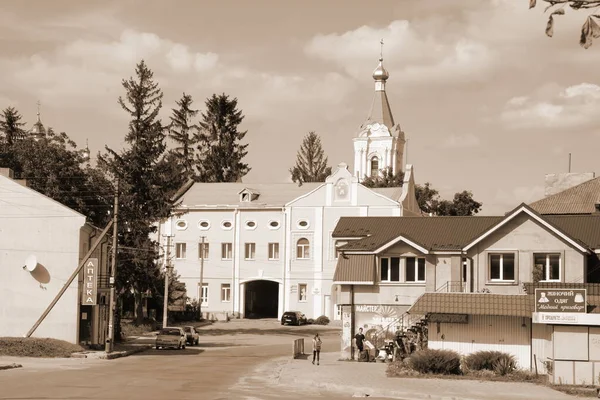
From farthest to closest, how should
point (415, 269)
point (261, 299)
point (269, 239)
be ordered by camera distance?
1. point (261, 299)
2. point (269, 239)
3. point (415, 269)

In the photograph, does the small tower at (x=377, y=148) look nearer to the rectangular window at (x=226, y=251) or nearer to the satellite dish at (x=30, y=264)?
the rectangular window at (x=226, y=251)

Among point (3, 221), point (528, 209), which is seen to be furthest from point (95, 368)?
point (528, 209)

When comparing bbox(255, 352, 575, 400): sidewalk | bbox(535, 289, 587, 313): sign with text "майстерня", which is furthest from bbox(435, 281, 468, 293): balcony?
bbox(535, 289, 587, 313): sign with text "майстерня"

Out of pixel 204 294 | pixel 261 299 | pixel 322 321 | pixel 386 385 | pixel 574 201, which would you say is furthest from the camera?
pixel 261 299

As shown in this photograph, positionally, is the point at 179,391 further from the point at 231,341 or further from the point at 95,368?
the point at 231,341

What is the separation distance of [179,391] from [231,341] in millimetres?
34823

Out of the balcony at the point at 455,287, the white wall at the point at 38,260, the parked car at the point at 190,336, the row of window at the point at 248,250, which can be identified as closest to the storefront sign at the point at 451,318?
the balcony at the point at 455,287

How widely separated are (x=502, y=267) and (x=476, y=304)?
4930 mm

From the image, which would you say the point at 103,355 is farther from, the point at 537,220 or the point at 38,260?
the point at 537,220

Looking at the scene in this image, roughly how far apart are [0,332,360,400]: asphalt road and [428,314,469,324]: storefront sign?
27.3ft

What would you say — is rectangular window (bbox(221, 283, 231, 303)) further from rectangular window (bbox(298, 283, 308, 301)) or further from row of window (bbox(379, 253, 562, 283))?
row of window (bbox(379, 253, 562, 283))

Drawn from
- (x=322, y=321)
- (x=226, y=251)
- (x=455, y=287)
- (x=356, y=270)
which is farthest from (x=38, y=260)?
(x=226, y=251)

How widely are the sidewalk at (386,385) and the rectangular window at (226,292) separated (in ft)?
147

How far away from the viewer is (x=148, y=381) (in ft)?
97.8
